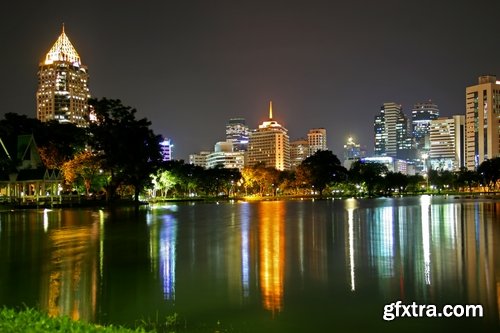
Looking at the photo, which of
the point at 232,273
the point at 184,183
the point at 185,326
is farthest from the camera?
the point at 184,183

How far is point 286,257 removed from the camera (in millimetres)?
17203

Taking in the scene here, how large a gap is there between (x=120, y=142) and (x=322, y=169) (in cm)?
6565

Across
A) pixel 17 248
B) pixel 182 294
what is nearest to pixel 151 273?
pixel 182 294

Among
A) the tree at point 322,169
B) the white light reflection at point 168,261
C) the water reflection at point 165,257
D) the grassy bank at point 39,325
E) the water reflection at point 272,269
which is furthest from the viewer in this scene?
the tree at point 322,169

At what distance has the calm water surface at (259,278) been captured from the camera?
9930 mm

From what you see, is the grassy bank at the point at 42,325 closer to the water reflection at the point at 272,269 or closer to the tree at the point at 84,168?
the water reflection at the point at 272,269

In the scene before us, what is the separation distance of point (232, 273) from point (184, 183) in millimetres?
95661

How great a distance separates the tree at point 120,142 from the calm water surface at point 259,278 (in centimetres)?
3937

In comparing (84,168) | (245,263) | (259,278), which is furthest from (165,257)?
(84,168)

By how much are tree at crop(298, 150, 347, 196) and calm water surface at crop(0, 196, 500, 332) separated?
9603 cm

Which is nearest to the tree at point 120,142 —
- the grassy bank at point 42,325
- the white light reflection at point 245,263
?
the white light reflection at point 245,263

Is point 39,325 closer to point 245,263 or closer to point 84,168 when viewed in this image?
point 245,263

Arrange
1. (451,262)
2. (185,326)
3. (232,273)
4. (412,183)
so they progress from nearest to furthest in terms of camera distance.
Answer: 1. (185,326)
2. (232,273)
3. (451,262)
4. (412,183)

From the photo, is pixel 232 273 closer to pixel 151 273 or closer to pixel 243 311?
pixel 151 273
